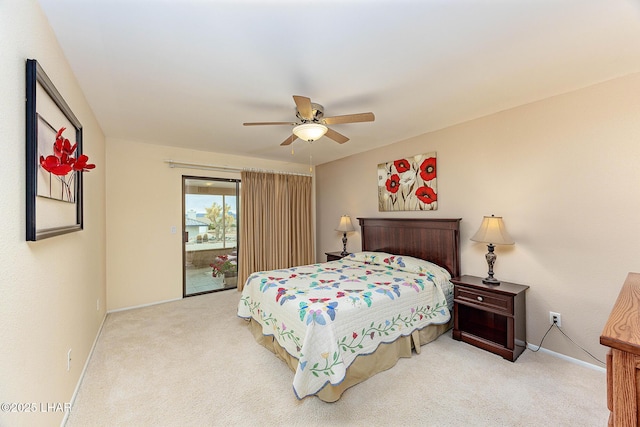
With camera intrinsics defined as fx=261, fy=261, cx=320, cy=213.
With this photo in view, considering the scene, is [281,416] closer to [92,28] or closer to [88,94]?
[92,28]

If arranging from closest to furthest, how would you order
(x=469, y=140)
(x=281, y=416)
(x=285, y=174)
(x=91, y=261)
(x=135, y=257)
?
(x=281, y=416) < (x=91, y=261) < (x=469, y=140) < (x=135, y=257) < (x=285, y=174)

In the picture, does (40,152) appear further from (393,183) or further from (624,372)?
(393,183)

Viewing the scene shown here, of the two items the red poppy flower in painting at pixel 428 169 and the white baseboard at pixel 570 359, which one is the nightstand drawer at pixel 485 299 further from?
the red poppy flower in painting at pixel 428 169

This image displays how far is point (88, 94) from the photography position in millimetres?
2371

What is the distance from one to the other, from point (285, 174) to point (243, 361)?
346cm

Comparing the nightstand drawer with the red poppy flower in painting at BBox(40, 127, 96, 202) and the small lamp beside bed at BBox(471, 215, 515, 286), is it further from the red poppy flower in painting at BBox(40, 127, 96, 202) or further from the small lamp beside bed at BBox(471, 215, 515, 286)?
the red poppy flower in painting at BBox(40, 127, 96, 202)

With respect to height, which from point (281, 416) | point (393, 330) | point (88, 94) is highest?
point (88, 94)

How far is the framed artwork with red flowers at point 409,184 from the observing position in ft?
11.5

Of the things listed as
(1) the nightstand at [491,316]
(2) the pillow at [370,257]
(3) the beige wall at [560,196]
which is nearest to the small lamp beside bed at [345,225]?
(2) the pillow at [370,257]

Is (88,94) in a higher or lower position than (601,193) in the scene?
higher

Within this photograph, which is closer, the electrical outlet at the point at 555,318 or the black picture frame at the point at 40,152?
the black picture frame at the point at 40,152

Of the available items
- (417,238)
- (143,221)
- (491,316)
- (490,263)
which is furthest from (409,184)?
(143,221)

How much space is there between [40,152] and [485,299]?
3.46 meters

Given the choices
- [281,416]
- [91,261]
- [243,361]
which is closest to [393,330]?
[281,416]
